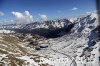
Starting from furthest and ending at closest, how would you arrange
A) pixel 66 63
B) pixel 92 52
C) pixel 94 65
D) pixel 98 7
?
pixel 92 52, pixel 66 63, pixel 94 65, pixel 98 7

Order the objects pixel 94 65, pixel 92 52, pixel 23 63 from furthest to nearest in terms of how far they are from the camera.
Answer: pixel 92 52
pixel 94 65
pixel 23 63

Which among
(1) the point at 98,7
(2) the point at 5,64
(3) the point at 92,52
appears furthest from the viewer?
(3) the point at 92,52

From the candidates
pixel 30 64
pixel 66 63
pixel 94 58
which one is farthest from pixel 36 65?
pixel 94 58

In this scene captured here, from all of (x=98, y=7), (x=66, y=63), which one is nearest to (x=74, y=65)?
(x=66, y=63)

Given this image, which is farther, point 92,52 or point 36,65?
point 92,52

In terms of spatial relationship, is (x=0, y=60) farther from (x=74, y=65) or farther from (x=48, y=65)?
(x=74, y=65)

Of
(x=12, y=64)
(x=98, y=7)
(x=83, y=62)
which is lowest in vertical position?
(x=83, y=62)

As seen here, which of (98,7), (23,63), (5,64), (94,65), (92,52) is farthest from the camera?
(92,52)

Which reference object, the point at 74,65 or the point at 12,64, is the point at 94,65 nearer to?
the point at 74,65

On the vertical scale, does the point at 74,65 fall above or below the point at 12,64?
below
